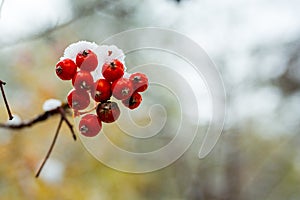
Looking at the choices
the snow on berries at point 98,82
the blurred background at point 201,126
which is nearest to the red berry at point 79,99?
the snow on berries at point 98,82

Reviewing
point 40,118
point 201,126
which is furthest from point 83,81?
point 201,126

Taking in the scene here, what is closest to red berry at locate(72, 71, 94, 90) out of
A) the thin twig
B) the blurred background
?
the thin twig

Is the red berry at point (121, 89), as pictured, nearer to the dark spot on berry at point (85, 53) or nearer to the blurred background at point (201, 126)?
the dark spot on berry at point (85, 53)

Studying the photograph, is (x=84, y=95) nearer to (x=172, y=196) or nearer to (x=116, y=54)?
(x=116, y=54)

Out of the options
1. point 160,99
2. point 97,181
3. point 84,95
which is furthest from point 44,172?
point 84,95

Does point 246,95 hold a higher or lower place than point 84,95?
higher

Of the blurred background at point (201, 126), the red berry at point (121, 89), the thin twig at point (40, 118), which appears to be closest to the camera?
the red berry at point (121, 89)
